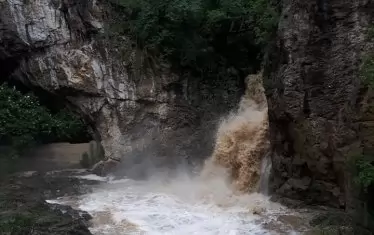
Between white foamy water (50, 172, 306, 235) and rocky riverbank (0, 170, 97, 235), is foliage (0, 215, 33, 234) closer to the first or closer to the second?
rocky riverbank (0, 170, 97, 235)

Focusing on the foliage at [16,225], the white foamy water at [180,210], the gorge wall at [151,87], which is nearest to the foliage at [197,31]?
the gorge wall at [151,87]

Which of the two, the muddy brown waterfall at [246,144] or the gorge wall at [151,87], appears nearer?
the gorge wall at [151,87]

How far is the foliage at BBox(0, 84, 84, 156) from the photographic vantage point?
15.3 meters

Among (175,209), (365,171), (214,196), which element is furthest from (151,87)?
(365,171)

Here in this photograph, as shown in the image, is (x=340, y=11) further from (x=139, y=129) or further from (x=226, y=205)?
(x=139, y=129)

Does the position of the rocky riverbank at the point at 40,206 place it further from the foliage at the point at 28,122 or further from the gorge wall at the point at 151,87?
the gorge wall at the point at 151,87

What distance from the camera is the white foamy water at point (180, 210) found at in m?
9.36

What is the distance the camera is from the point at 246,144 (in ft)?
39.5

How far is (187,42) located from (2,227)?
755 cm

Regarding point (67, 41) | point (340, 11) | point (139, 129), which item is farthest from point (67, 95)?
point (340, 11)

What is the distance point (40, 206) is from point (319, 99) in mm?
5779

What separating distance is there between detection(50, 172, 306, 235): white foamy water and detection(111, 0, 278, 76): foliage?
3.71m

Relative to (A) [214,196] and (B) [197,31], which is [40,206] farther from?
(B) [197,31]

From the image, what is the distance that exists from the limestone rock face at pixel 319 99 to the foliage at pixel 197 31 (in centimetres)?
372
